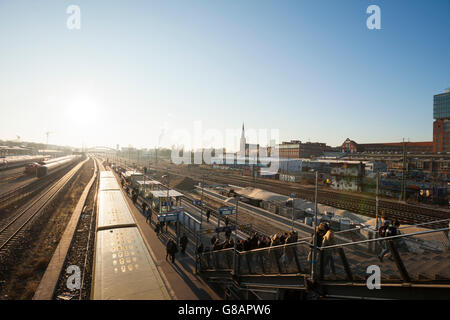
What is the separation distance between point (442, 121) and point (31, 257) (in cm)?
12997

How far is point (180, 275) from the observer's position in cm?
1198

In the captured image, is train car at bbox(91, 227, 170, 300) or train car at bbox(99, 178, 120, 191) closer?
train car at bbox(91, 227, 170, 300)

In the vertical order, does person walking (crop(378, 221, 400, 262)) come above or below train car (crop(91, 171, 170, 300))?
above

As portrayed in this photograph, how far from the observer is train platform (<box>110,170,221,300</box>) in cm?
1030

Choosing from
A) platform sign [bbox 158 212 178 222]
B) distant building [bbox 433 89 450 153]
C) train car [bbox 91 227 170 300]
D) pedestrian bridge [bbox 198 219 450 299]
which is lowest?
train car [bbox 91 227 170 300]

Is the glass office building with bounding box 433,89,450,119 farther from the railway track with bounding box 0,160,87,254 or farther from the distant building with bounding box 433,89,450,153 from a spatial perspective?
the railway track with bounding box 0,160,87,254

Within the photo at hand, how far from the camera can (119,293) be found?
9.10 metres

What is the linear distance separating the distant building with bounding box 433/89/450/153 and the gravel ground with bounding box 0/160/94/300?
124853 millimetres

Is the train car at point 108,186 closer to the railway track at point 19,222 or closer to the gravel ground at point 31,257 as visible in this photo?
the railway track at point 19,222

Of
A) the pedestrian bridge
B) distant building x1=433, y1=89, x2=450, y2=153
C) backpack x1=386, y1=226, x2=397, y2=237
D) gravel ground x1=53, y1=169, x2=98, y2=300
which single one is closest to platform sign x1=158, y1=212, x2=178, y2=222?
gravel ground x1=53, y1=169, x2=98, y2=300

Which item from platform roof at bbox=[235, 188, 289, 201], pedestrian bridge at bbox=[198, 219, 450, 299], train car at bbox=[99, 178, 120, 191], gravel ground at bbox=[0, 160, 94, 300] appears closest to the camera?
pedestrian bridge at bbox=[198, 219, 450, 299]

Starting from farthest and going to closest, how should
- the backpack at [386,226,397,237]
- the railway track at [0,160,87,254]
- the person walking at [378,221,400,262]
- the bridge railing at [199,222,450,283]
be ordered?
the railway track at [0,160,87,254], the backpack at [386,226,397,237], the person walking at [378,221,400,262], the bridge railing at [199,222,450,283]

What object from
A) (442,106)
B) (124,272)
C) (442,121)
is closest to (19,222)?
(124,272)
